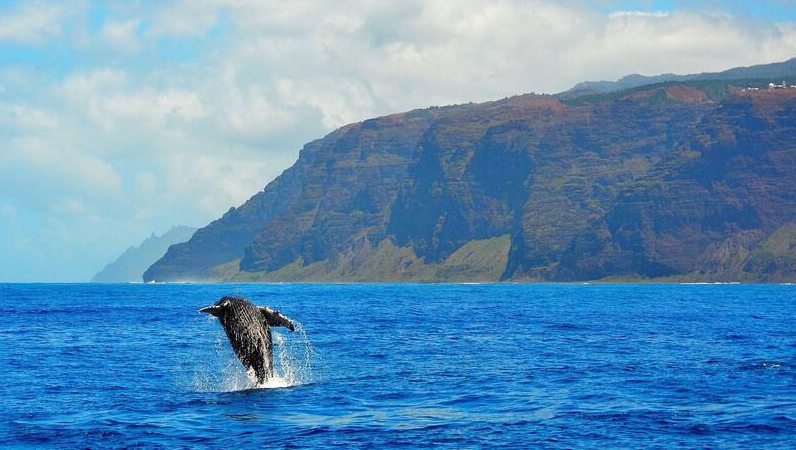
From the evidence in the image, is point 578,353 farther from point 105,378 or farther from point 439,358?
point 105,378

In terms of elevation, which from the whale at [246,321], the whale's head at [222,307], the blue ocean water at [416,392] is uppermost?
the whale's head at [222,307]

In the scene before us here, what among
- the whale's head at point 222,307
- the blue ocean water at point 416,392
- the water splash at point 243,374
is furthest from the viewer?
the water splash at point 243,374

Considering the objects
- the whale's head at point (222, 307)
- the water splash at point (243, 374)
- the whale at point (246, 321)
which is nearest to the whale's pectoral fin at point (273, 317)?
the whale at point (246, 321)

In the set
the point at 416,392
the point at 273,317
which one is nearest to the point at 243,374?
the point at 273,317

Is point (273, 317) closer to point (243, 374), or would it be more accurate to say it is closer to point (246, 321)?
point (246, 321)

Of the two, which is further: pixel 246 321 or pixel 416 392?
pixel 416 392

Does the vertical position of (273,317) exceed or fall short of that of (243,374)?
it exceeds it

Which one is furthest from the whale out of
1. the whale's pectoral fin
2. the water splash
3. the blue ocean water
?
the blue ocean water

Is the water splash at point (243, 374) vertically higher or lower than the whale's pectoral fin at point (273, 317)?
lower

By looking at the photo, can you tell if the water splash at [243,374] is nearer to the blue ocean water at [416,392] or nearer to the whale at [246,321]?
the blue ocean water at [416,392]

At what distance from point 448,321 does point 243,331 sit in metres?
53.3

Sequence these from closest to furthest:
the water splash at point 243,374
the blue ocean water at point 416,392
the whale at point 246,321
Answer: the blue ocean water at point 416,392, the whale at point 246,321, the water splash at point 243,374

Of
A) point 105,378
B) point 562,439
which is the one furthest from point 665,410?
point 105,378

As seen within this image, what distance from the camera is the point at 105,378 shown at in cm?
4456
